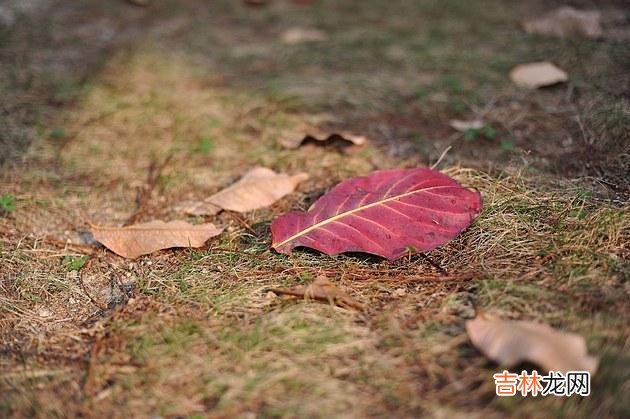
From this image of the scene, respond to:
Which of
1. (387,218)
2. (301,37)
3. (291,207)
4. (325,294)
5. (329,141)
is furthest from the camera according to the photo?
(301,37)

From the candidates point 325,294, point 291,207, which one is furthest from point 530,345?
point 291,207

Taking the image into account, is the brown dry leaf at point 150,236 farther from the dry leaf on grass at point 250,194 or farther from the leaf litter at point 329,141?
the leaf litter at point 329,141

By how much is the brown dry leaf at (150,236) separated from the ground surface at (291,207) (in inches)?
1.3

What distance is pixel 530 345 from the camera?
40.0 inches

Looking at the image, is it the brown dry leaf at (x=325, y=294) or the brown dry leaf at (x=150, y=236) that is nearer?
the brown dry leaf at (x=325, y=294)

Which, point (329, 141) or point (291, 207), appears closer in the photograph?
point (291, 207)

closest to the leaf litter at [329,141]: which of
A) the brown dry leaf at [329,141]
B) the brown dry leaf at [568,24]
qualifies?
the brown dry leaf at [329,141]

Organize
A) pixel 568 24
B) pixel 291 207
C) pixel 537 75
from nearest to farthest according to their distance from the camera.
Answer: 1. pixel 291 207
2. pixel 537 75
3. pixel 568 24

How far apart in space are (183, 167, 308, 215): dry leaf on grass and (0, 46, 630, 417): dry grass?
0.03 m

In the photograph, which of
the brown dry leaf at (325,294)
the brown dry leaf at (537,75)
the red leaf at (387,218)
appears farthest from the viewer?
the brown dry leaf at (537,75)

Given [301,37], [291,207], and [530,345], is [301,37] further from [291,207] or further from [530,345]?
[530,345]

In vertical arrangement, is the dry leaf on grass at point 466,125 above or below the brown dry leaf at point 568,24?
below

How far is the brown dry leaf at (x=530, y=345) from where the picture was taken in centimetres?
99

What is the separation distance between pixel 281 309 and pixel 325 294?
90mm
